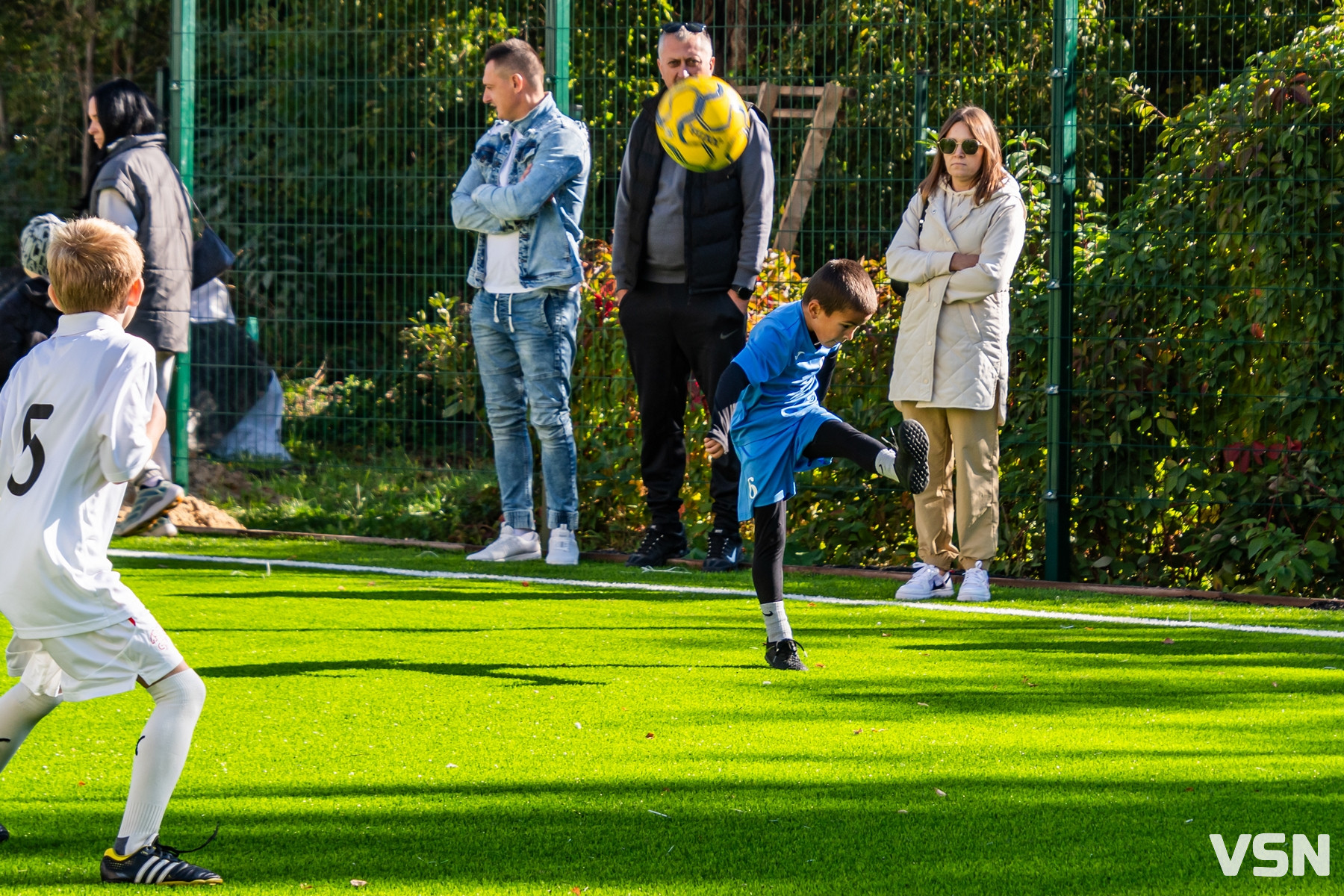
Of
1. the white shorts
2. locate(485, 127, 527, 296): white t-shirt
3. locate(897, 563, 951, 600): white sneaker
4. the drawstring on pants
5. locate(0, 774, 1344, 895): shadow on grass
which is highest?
locate(485, 127, 527, 296): white t-shirt

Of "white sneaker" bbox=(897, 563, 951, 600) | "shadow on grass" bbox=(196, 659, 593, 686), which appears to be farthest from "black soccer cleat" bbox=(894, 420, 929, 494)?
"white sneaker" bbox=(897, 563, 951, 600)

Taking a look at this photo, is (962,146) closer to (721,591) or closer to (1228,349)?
(1228,349)

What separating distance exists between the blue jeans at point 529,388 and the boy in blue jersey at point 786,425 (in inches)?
97.1

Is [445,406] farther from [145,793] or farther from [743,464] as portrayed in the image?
[145,793]

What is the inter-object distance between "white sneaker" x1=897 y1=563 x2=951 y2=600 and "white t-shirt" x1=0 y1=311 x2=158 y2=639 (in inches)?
160

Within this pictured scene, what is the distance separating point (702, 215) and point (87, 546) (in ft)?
14.5

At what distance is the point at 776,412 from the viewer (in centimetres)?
512

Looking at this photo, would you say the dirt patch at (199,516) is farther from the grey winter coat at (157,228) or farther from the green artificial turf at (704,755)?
the green artificial turf at (704,755)

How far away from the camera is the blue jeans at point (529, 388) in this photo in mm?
7422

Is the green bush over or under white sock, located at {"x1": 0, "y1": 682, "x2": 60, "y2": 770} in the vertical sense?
over

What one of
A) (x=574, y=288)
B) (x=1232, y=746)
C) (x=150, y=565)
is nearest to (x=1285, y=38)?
(x=574, y=288)

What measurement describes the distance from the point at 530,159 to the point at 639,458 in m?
1.65

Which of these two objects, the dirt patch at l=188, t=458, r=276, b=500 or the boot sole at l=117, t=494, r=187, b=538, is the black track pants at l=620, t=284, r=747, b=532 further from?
the dirt patch at l=188, t=458, r=276, b=500

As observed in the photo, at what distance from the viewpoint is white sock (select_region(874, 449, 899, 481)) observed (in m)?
4.99
